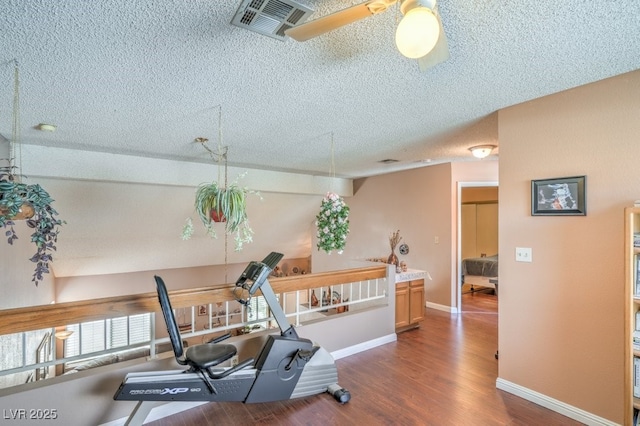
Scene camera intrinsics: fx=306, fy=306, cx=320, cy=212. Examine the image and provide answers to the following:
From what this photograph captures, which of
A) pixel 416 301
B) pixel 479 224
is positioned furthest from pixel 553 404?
pixel 479 224

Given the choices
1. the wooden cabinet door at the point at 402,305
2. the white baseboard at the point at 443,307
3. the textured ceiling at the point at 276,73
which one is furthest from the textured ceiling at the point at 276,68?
the white baseboard at the point at 443,307

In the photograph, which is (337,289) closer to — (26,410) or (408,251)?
(408,251)

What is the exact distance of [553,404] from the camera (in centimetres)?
245

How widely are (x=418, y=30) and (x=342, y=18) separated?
29 cm

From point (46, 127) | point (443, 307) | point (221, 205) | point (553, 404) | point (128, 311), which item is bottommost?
point (443, 307)

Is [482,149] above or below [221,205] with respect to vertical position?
above

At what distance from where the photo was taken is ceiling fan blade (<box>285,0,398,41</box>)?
3.64ft

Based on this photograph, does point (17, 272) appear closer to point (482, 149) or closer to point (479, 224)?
point (482, 149)

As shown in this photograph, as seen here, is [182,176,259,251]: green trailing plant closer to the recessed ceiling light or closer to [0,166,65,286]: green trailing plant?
[0,166,65,286]: green trailing plant

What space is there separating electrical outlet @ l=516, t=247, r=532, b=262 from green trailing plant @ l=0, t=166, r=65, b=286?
11.1ft

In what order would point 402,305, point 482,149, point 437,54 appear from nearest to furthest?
1. point 437,54
2. point 482,149
3. point 402,305

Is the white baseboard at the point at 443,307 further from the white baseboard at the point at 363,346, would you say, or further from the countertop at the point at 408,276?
the white baseboard at the point at 363,346

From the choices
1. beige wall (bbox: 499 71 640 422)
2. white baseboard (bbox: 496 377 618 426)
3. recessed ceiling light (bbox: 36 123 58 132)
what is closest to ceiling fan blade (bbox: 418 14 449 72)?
beige wall (bbox: 499 71 640 422)

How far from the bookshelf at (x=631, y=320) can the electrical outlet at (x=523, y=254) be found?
2.44 ft
